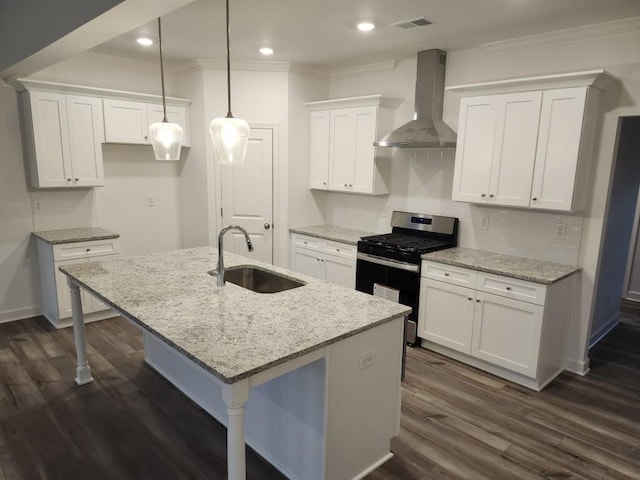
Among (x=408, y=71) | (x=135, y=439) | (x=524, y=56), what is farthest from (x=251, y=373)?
(x=408, y=71)

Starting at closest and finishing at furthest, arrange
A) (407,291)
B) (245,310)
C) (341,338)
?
(341,338) → (245,310) → (407,291)

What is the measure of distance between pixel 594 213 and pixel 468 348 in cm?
145

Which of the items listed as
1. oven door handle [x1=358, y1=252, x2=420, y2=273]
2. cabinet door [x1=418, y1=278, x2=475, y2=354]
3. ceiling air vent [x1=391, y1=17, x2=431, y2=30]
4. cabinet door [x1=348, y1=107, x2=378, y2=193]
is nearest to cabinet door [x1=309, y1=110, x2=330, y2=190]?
cabinet door [x1=348, y1=107, x2=378, y2=193]

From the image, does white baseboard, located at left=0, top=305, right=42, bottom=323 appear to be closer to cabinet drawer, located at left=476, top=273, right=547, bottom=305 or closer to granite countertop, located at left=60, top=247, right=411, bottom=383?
granite countertop, located at left=60, top=247, right=411, bottom=383

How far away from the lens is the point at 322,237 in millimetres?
4672

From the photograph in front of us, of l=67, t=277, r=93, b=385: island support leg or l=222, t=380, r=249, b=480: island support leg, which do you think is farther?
l=67, t=277, r=93, b=385: island support leg

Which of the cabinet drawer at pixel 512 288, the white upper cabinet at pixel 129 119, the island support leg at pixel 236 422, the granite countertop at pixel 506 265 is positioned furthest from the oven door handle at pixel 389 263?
the white upper cabinet at pixel 129 119

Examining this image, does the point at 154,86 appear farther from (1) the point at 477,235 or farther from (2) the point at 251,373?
(2) the point at 251,373

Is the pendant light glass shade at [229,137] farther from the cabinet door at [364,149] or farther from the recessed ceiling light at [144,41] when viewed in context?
the cabinet door at [364,149]

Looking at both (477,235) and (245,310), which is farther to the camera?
(477,235)

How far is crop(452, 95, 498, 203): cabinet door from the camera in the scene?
11.5ft

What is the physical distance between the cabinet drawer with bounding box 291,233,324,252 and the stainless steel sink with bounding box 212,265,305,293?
1727 millimetres

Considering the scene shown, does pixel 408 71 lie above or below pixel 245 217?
above

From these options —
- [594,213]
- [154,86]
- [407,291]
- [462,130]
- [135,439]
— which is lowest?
[135,439]
